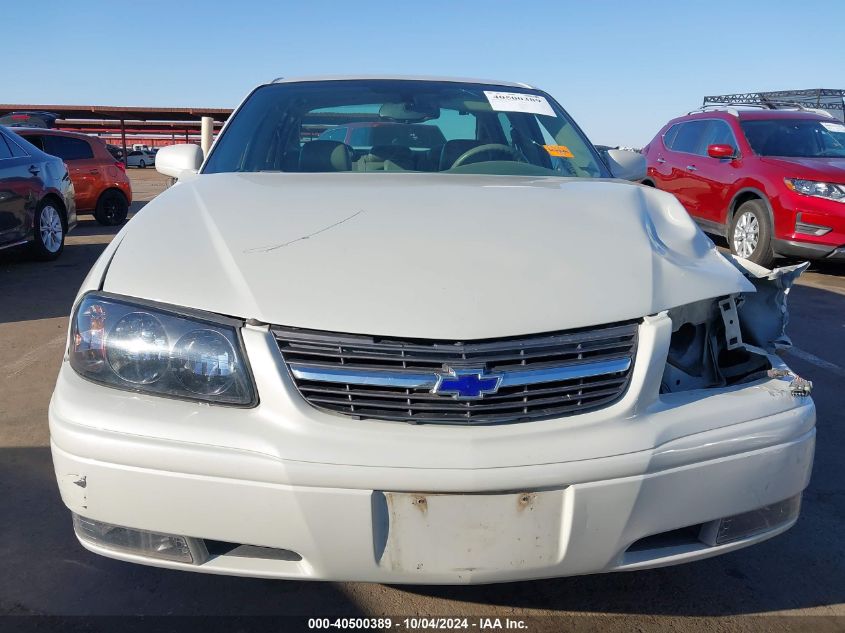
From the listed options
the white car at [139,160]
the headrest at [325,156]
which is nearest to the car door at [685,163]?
the headrest at [325,156]

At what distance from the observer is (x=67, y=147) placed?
1012cm

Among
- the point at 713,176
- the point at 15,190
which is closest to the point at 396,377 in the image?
the point at 15,190

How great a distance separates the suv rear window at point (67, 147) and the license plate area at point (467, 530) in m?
9.99

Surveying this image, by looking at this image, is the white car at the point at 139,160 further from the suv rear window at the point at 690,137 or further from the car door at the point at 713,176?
the car door at the point at 713,176

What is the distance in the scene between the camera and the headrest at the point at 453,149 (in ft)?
9.41

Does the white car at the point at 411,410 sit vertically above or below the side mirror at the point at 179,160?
below

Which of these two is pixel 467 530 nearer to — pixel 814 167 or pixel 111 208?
pixel 814 167

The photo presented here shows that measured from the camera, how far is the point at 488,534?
153cm

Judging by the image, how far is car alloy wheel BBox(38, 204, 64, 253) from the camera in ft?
23.6

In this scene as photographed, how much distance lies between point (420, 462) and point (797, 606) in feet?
4.25

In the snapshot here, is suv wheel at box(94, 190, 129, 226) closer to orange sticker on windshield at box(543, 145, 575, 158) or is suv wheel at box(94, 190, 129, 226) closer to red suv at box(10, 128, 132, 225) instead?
red suv at box(10, 128, 132, 225)

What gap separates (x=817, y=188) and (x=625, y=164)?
172 inches

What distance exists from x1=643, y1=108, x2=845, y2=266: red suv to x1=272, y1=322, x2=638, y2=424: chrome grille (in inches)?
237

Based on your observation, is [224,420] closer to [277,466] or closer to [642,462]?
[277,466]
